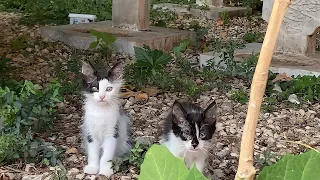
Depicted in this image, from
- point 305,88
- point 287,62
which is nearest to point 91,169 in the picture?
point 305,88

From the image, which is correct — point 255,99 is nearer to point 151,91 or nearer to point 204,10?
point 151,91

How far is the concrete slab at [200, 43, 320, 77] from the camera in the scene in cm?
479

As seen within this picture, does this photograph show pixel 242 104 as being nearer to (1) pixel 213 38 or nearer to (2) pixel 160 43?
(2) pixel 160 43

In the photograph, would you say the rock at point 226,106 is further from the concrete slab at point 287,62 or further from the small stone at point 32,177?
the small stone at point 32,177

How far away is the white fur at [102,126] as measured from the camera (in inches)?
116

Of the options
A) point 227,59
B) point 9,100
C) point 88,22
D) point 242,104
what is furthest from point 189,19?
point 9,100

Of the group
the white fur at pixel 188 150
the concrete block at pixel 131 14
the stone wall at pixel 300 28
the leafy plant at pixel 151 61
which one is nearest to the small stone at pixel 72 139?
the white fur at pixel 188 150

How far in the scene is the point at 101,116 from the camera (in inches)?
116

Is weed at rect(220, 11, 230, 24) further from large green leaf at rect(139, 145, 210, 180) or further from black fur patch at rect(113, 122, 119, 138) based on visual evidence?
large green leaf at rect(139, 145, 210, 180)

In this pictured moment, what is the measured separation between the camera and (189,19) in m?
8.23

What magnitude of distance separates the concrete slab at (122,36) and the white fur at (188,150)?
9.30 ft

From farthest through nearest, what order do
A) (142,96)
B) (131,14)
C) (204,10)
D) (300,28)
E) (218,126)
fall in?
(204,10) < (131,14) < (300,28) < (142,96) < (218,126)

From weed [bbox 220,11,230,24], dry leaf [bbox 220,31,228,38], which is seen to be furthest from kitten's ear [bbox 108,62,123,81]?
weed [bbox 220,11,230,24]

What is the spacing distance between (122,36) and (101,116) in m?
2.99
